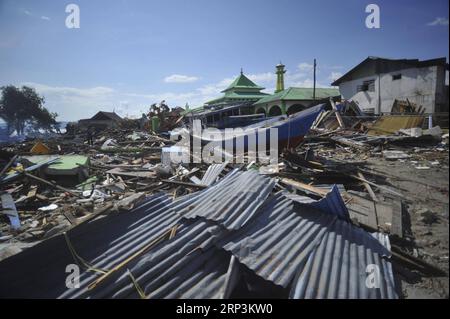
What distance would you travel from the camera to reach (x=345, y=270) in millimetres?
2738

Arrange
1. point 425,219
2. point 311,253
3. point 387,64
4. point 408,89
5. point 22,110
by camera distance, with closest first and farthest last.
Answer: point 311,253 → point 425,219 → point 408,89 → point 387,64 → point 22,110

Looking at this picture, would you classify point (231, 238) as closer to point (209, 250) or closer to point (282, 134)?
point (209, 250)

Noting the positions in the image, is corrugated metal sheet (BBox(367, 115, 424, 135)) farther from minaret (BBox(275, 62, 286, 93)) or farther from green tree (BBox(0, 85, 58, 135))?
green tree (BBox(0, 85, 58, 135))

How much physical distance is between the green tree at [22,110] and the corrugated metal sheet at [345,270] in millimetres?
51294

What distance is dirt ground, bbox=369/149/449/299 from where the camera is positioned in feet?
8.95

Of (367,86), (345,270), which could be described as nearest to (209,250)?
(345,270)

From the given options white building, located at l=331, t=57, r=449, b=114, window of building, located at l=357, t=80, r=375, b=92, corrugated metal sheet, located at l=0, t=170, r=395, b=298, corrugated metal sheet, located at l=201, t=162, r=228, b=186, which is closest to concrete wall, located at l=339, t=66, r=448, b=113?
white building, located at l=331, t=57, r=449, b=114

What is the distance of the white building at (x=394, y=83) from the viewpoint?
16.8m

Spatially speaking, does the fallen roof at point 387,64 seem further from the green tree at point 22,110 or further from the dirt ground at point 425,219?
the green tree at point 22,110

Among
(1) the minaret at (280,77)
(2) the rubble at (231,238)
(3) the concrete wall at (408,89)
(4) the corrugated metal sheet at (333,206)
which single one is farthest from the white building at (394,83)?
(4) the corrugated metal sheet at (333,206)

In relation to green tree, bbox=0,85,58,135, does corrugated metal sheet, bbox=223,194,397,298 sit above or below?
below

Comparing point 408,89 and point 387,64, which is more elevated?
point 387,64

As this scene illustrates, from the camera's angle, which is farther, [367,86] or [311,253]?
[367,86]

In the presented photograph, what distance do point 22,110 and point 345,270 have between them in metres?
52.3
